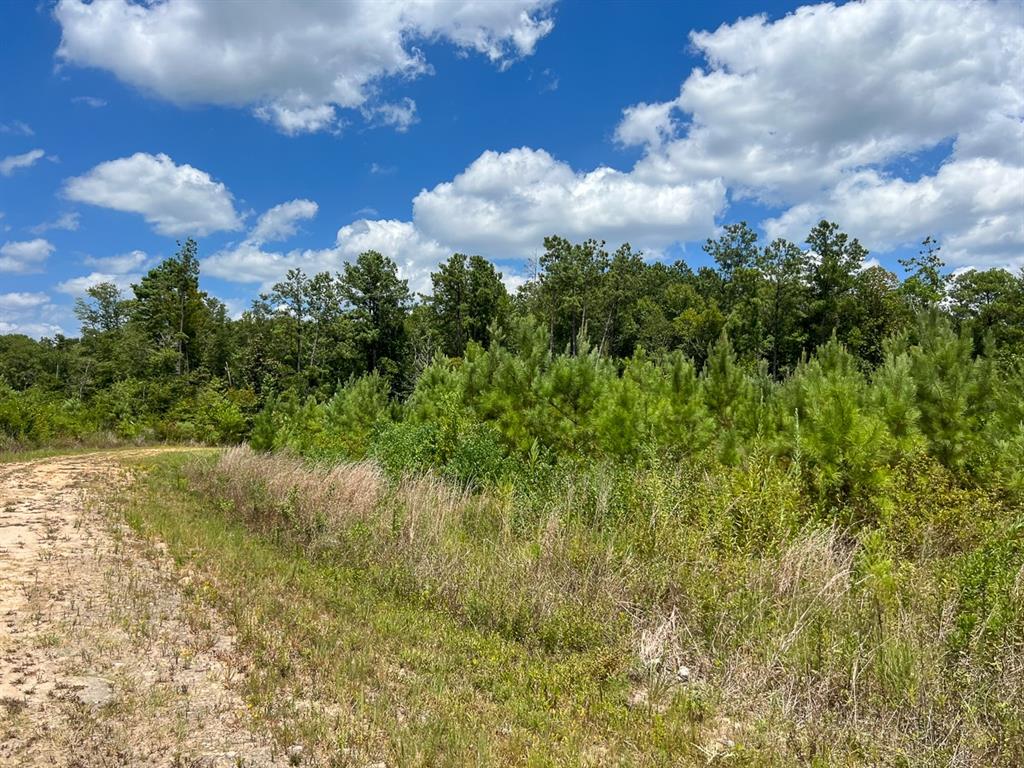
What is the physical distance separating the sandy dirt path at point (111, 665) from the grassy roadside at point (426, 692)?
25 cm

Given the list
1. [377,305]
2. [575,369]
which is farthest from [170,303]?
[575,369]

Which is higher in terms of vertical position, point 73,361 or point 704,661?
point 73,361

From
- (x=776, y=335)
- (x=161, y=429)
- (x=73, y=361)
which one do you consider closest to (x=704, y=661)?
(x=161, y=429)

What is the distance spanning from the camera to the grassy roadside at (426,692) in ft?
10.9

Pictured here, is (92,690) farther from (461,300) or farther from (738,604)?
(461,300)

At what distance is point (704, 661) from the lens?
14.3 feet

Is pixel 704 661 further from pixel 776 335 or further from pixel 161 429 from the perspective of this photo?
pixel 776 335

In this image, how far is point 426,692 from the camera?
4.00 metres

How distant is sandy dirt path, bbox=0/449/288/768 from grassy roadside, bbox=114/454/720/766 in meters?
0.25

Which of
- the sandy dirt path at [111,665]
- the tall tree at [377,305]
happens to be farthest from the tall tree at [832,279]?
the sandy dirt path at [111,665]

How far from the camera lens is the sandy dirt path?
3242 millimetres

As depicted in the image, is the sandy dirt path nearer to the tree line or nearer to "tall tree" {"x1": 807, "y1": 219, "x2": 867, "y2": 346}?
the tree line

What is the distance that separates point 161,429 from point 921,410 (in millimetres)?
30740

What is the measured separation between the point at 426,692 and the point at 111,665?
230 cm
